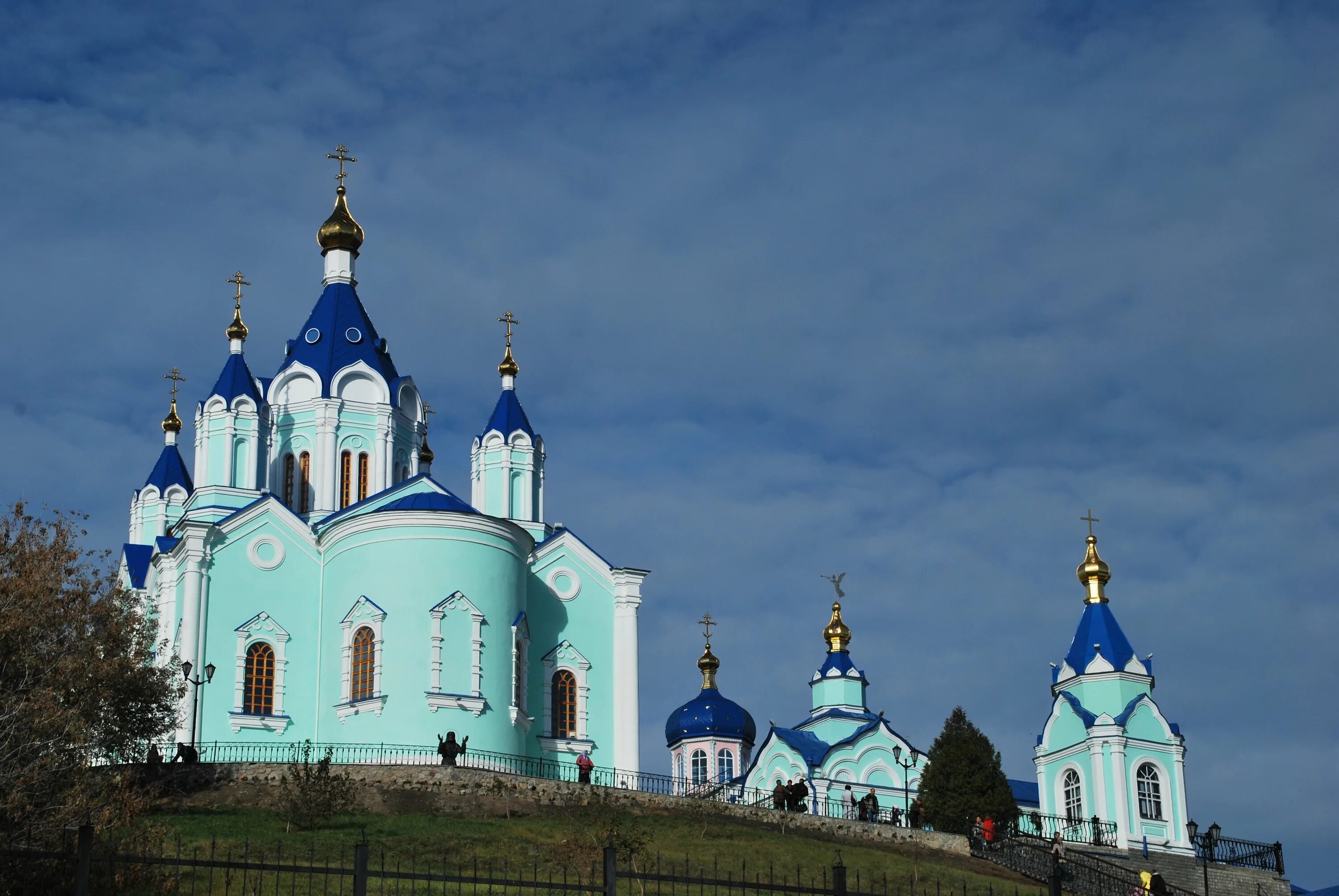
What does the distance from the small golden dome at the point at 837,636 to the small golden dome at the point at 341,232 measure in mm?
14953

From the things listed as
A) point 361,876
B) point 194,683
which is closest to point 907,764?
point 194,683

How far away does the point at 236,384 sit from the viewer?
35094 mm

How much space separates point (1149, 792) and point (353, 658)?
1619 cm

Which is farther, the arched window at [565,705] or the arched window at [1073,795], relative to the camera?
the arched window at [1073,795]

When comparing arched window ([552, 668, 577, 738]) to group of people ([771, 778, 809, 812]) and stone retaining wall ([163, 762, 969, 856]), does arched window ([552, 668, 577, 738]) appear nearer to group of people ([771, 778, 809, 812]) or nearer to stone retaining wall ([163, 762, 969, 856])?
group of people ([771, 778, 809, 812])

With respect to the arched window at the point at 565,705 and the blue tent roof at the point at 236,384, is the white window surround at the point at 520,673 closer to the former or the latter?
the arched window at the point at 565,705

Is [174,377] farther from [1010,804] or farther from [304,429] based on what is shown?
[1010,804]

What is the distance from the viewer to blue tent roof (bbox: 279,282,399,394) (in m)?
35.8

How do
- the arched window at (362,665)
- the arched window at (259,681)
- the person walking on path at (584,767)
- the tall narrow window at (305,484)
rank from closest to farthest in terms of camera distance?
the person walking on path at (584,767) < the arched window at (362,665) < the arched window at (259,681) < the tall narrow window at (305,484)

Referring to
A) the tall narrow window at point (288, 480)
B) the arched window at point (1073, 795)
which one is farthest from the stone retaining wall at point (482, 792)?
the tall narrow window at point (288, 480)

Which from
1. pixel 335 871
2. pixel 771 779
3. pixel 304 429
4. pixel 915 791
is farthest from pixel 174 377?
pixel 335 871

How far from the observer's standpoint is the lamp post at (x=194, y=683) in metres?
26.3

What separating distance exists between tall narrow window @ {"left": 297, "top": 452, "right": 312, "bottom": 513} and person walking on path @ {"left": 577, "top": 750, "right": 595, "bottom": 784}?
774cm

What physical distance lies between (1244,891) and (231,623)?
18.5 meters
